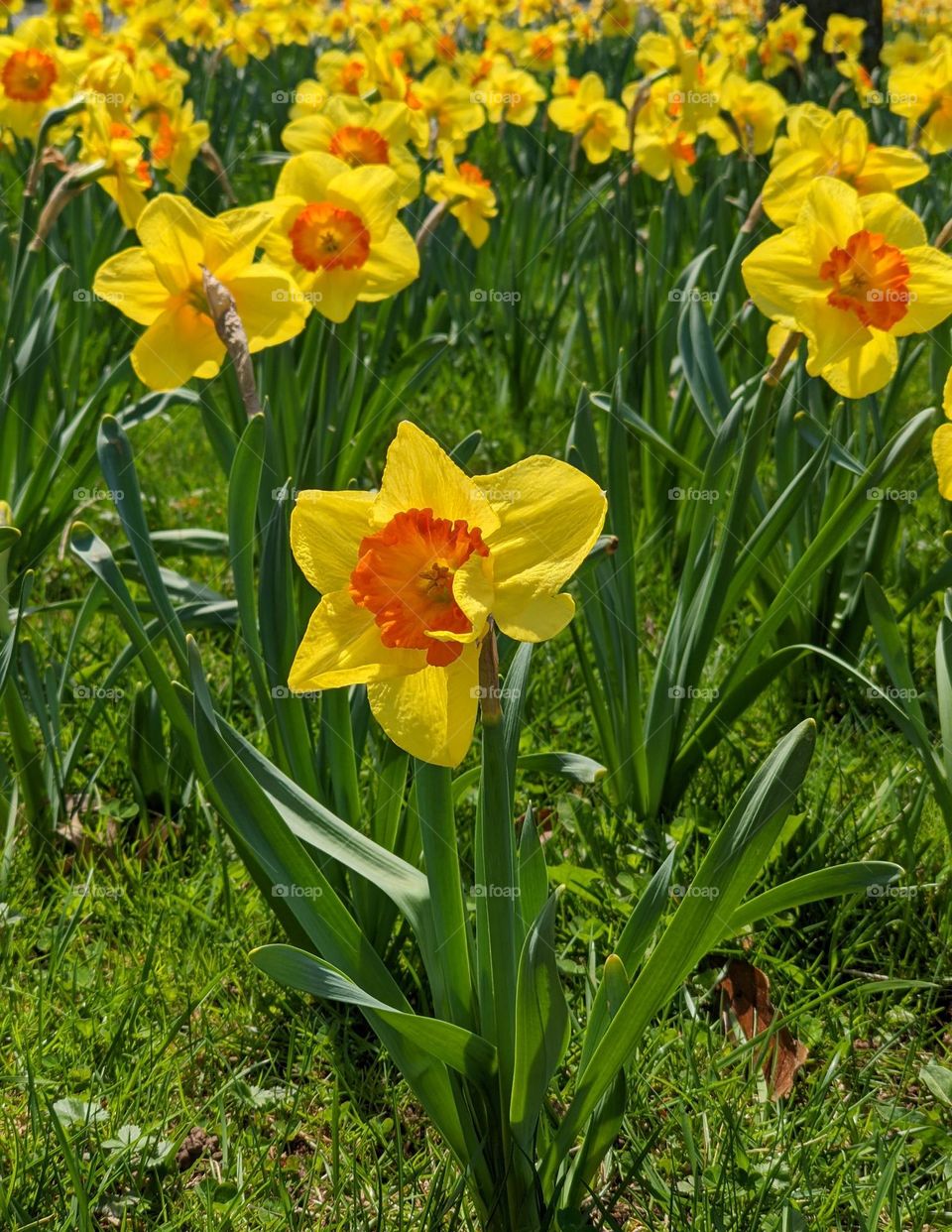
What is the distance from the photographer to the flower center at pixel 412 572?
0.93 m

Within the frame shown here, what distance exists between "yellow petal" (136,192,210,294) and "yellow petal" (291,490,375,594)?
77cm

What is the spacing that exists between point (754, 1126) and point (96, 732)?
137cm

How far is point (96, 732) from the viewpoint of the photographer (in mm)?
2129

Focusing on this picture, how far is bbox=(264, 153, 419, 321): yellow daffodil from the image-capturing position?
6.07 feet

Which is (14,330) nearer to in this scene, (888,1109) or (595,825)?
(595,825)

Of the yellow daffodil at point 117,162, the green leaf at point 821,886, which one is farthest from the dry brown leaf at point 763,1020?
the yellow daffodil at point 117,162

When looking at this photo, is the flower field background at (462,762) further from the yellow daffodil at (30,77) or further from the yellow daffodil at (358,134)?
the yellow daffodil at (30,77)

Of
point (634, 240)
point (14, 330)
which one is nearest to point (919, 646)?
point (634, 240)

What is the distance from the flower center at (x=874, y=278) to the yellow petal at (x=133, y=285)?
99cm

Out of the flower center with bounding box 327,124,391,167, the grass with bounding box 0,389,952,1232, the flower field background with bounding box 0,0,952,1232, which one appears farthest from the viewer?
the flower center with bounding box 327,124,391,167

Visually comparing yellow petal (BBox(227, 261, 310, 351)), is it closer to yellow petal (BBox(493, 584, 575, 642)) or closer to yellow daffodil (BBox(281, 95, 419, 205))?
yellow daffodil (BBox(281, 95, 419, 205))

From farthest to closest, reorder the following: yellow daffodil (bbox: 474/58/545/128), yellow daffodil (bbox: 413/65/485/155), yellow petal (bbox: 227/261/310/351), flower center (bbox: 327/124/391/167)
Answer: yellow daffodil (bbox: 474/58/545/128) < yellow daffodil (bbox: 413/65/485/155) < flower center (bbox: 327/124/391/167) < yellow petal (bbox: 227/261/310/351)

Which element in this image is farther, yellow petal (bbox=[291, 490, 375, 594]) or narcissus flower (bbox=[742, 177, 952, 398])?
narcissus flower (bbox=[742, 177, 952, 398])

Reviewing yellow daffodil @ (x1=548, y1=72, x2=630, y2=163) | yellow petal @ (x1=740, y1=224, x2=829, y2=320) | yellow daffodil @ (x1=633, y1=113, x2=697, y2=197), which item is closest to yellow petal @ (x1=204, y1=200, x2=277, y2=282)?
yellow petal @ (x1=740, y1=224, x2=829, y2=320)
